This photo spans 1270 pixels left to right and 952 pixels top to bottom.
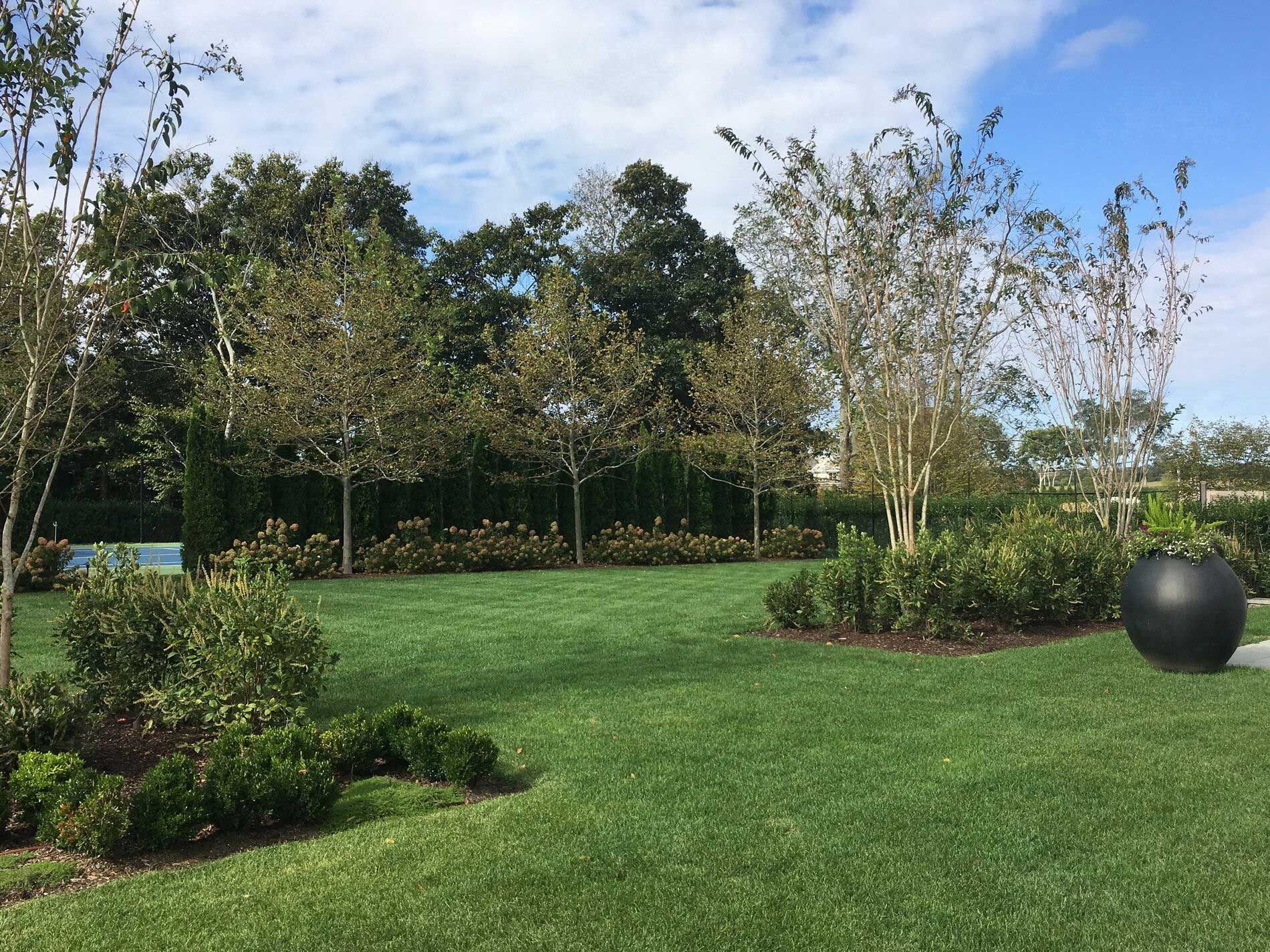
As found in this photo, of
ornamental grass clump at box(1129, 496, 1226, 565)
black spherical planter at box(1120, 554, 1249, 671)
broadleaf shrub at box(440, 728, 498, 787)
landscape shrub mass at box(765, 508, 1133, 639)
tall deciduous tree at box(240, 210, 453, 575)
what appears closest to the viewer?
broadleaf shrub at box(440, 728, 498, 787)

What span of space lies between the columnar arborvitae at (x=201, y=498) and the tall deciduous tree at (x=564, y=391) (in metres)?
5.78

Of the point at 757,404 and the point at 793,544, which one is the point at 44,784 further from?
the point at 793,544

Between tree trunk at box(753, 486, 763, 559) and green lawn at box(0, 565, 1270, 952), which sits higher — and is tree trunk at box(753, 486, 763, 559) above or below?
above

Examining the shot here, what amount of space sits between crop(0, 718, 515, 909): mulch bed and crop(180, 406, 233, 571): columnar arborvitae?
489 inches

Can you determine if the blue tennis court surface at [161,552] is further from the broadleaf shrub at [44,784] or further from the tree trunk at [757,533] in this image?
the broadleaf shrub at [44,784]

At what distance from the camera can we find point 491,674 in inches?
310

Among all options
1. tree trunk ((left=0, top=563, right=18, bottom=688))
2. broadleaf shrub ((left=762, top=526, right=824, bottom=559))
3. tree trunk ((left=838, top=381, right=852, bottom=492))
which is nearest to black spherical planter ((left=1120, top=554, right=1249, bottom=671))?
tree trunk ((left=0, top=563, right=18, bottom=688))

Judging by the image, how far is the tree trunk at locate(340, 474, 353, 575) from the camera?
58.9 feet

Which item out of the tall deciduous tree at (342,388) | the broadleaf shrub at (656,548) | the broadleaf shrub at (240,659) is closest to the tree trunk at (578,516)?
the broadleaf shrub at (656,548)

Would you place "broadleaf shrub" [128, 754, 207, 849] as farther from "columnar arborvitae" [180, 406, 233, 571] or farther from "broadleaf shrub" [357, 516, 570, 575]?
"columnar arborvitae" [180, 406, 233, 571]

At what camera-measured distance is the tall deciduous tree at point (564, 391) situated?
2081 cm

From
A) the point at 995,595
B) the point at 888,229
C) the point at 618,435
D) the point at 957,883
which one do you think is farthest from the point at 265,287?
the point at 957,883

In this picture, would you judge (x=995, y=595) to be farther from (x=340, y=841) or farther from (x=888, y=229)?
(x=340, y=841)

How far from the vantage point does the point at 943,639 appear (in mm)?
9539
